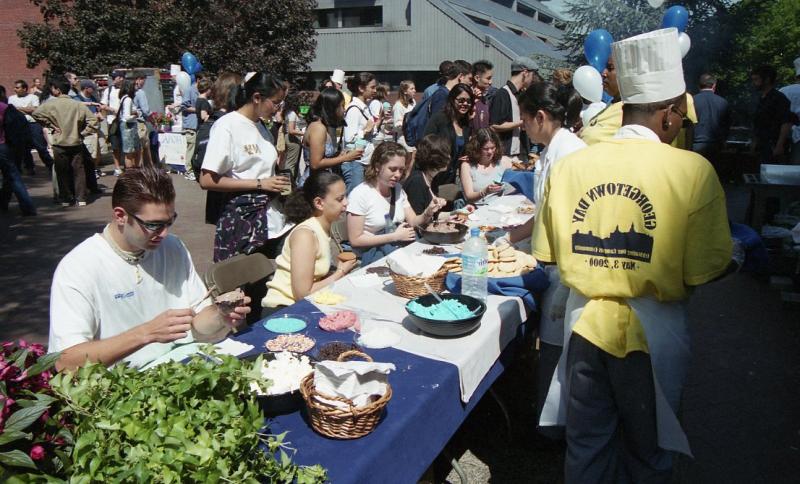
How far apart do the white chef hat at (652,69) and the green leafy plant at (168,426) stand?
5.63 feet

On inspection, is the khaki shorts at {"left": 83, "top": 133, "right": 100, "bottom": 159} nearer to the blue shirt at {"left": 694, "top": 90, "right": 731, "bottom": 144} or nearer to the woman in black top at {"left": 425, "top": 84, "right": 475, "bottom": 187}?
the woman in black top at {"left": 425, "top": 84, "right": 475, "bottom": 187}

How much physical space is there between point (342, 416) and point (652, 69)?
163 centimetres

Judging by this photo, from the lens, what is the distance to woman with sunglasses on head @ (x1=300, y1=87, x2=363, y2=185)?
515 centimetres

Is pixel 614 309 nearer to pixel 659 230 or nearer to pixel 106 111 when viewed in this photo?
pixel 659 230

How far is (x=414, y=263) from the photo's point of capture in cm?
323

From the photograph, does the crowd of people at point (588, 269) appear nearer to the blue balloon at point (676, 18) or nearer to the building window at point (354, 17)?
the blue balloon at point (676, 18)

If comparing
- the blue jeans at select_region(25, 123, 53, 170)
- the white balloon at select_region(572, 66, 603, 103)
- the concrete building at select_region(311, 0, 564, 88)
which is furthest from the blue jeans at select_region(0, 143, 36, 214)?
the concrete building at select_region(311, 0, 564, 88)

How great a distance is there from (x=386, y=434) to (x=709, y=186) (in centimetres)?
134

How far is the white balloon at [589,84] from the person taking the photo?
18.8 feet

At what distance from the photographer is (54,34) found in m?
20.0

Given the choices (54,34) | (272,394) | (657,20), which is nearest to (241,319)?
(272,394)

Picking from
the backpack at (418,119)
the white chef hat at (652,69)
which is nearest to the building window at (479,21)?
the backpack at (418,119)

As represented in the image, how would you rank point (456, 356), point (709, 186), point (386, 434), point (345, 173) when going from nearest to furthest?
point (386, 434), point (709, 186), point (456, 356), point (345, 173)

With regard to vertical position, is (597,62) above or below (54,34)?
below
